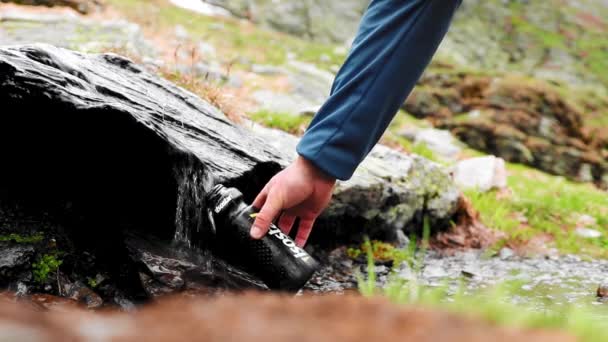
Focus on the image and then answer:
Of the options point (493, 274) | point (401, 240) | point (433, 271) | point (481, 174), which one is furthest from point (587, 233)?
point (433, 271)

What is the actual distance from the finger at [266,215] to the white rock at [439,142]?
9.59 meters

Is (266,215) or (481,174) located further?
(481,174)

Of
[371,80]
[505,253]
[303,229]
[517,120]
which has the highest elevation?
[371,80]

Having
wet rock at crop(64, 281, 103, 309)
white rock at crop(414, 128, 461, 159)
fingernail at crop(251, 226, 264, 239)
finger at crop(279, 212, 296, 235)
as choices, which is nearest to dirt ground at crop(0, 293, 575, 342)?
fingernail at crop(251, 226, 264, 239)

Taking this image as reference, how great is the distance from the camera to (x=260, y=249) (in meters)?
2.85

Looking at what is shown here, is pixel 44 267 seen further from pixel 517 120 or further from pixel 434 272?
pixel 517 120

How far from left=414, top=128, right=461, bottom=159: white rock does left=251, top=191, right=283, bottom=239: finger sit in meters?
9.59

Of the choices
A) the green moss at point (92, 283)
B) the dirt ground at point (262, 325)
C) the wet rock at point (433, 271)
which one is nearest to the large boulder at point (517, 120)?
the wet rock at point (433, 271)

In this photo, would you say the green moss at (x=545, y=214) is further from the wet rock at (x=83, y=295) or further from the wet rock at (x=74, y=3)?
the wet rock at (x=74, y=3)

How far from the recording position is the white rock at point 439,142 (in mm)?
12445

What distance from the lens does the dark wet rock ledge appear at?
299 centimetres

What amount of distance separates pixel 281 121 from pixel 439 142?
7.18 meters

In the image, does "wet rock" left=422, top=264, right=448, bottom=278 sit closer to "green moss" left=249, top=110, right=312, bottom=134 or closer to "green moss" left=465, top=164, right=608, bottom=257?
"green moss" left=465, top=164, right=608, bottom=257

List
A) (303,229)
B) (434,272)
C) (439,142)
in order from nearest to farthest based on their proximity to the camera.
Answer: (303,229) → (434,272) → (439,142)
